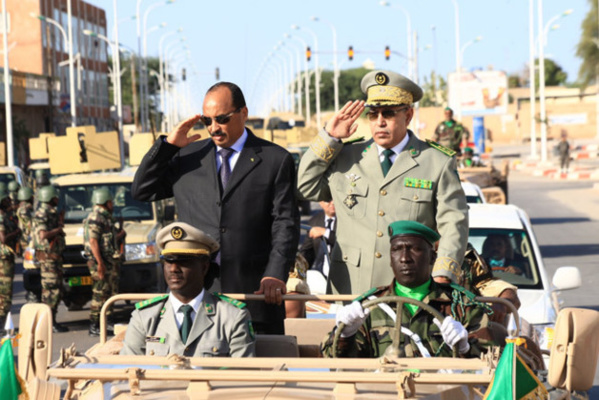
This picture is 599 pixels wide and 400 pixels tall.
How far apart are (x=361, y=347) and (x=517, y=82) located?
135462 mm

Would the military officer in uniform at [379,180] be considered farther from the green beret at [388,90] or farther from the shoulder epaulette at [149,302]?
the shoulder epaulette at [149,302]

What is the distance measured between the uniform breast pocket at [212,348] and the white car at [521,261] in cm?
367

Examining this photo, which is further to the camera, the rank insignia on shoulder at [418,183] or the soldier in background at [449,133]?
the soldier in background at [449,133]

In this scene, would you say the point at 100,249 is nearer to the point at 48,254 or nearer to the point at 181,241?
the point at 48,254

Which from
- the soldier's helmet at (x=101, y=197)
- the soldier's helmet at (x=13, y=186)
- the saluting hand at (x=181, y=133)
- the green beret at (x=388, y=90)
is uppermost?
the green beret at (x=388, y=90)

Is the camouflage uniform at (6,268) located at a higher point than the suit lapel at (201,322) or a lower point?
lower

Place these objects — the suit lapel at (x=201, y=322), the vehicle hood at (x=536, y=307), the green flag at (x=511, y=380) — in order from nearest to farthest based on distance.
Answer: the green flag at (x=511, y=380) < the suit lapel at (x=201, y=322) < the vehicle hood at (x=536, y=307)

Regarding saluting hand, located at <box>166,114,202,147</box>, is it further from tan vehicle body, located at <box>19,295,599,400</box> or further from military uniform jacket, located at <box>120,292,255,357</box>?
tan vehicle body, located at <box>19,295,599,400</box>

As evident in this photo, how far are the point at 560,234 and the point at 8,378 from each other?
2080cm

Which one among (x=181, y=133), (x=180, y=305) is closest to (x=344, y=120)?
(x=181, y=133)

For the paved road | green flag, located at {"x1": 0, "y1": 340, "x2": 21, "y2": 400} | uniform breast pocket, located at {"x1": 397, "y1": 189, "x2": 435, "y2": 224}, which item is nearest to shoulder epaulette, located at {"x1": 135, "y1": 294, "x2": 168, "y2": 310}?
green flag, located at {"x1": 0, "y1": 340, "x2": 21, "y2": 400}

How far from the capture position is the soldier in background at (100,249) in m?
13.9

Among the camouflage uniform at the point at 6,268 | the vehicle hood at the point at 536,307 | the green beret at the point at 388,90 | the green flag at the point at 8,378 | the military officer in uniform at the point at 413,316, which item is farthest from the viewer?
the camouflage uniform at the point at 6,268

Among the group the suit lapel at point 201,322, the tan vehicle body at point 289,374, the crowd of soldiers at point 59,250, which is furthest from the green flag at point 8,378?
the crowd of soldiers at point 59,250
